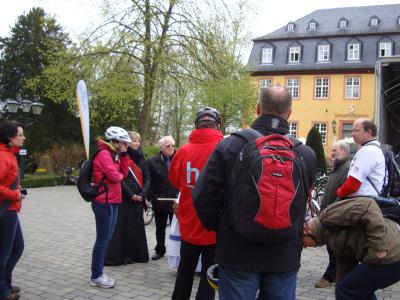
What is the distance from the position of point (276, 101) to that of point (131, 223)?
4603 mm

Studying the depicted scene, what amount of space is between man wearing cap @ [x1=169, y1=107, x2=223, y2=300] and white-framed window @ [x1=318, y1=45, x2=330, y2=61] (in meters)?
42.5

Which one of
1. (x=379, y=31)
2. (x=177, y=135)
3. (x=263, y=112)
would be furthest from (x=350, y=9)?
(x=263, y=112)

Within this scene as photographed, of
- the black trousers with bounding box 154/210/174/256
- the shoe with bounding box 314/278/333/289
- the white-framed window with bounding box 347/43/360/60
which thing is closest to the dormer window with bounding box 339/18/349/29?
the white-framed window with bounding box 347/43/360/60

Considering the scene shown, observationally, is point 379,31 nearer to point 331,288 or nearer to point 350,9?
point 350,9

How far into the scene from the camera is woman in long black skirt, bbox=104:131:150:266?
6734 millimetres

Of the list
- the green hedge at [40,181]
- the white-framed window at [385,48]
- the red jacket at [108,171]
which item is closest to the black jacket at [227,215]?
the red jacket at [108,171]

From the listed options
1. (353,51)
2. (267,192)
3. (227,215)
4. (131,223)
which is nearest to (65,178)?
(131,223)

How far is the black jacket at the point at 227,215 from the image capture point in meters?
2.55

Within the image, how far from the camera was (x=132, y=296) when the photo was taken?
17.4ft

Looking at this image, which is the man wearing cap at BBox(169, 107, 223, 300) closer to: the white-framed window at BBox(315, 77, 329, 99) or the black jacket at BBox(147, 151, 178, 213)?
the black jacket at BBox(147, 151, 178, 213)

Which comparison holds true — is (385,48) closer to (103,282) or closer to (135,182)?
(135,182)

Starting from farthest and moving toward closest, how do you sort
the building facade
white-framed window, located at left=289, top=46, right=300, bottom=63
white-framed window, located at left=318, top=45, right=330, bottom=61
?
white-framed window, located at left=289, top=46, right=300, bottom=63, white-framed window, located at left=318, top=45, right=330, bottom=61, the building facade

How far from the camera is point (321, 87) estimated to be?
4369 centimetres

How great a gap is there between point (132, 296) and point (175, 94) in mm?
17050
